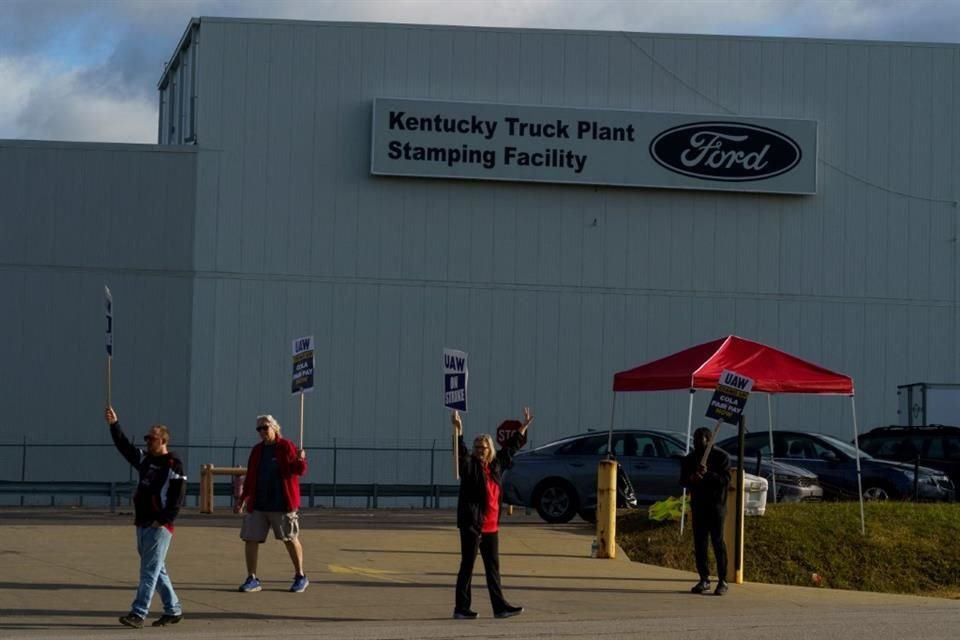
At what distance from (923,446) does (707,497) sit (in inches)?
514

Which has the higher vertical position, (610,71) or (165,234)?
(610,71)

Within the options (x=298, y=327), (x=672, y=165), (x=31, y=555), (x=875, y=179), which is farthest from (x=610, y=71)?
(x=31, y=555)

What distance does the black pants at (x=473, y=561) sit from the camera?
1333 cm

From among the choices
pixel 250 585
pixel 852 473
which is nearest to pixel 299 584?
pixel 250 585

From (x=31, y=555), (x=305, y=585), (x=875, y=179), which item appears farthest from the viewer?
(x=875, y=179)

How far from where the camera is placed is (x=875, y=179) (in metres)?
36.5

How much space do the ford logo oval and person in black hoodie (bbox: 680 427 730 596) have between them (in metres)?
20.6

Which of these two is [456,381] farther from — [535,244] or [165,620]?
[535,244]

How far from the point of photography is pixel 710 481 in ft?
51.5

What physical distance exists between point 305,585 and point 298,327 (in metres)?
19.6

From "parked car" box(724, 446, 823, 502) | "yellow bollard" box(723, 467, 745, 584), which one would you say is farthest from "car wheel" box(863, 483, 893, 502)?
"yellow bollard" box(723, 467, 745, 584)

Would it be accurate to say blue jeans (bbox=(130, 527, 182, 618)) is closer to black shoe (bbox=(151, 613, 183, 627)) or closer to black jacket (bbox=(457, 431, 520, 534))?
black shoe (bbox=(151, 613, 183, 627))

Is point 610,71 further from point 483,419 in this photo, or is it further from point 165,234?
point 165,234

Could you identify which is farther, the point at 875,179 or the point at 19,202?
the point at 875,179
